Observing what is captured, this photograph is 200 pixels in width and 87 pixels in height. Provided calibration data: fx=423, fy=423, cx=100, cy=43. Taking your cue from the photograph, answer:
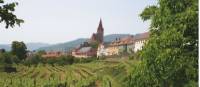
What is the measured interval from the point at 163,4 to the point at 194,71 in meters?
4.26

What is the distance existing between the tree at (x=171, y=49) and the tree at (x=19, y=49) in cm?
13158

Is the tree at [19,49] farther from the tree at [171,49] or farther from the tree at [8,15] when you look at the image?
the tree at [8,15]

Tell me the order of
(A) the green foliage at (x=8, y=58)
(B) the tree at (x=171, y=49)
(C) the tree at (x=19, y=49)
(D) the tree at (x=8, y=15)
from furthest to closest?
(C) the tree at (x=19, y=49) < (A) the green foliage at (x=8, y=58) < (B) the tree at (x=171, y=49) < (D) the tree at (x=8, y=15)

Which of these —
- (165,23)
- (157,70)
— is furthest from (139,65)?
(165,23)

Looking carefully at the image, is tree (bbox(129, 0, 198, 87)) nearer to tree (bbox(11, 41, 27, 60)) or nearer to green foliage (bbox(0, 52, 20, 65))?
green foliage (bbox(0, 52, 20, 65))

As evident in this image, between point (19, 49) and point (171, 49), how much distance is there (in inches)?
5379

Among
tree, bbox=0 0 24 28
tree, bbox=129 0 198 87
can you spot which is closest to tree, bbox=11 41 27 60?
tree, bbox=129 0 198 87

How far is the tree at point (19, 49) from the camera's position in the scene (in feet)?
497

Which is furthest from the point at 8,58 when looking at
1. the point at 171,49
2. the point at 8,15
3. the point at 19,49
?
the point at 8,15

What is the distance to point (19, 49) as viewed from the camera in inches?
6083

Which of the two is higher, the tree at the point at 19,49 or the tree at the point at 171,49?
the tree at the point at 171,49

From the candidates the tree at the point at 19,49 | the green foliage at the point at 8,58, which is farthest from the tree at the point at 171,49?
the tree at the point at 19,49

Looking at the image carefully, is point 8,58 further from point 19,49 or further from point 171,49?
point 171,49

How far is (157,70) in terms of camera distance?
22.8 metres
